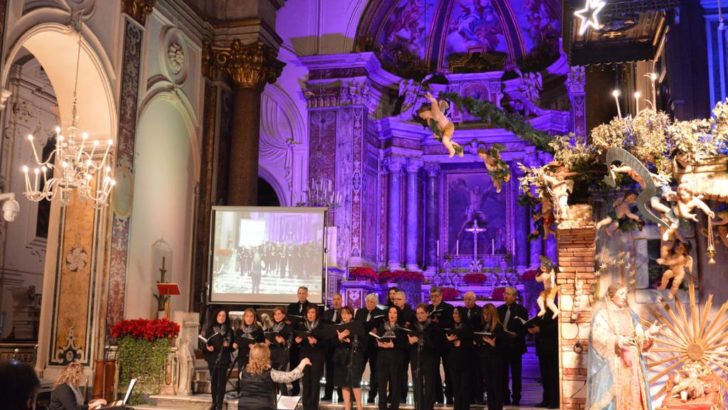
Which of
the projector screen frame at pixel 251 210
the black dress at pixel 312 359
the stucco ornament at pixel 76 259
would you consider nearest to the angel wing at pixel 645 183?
the black dress at pixel 312 359

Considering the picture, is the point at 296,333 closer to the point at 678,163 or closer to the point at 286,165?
the point at 678,163

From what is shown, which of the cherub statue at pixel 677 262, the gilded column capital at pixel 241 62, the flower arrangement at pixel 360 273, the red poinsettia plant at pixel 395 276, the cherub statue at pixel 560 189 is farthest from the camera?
the red poinsettia plant at pixel 395 276

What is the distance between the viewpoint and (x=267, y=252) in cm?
1370

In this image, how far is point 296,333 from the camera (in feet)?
35.1

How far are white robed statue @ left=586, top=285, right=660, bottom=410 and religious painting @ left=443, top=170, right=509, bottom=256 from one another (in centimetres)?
1123

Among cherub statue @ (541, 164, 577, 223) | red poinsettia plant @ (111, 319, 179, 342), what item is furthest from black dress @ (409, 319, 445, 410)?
red poinsettia plant @ (111, 319, 179, 342)

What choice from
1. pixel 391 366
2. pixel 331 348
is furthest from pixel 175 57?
pixel 391 366

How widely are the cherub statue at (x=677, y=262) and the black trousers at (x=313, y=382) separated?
14.7 ft

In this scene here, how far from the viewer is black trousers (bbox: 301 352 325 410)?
34.4 ft

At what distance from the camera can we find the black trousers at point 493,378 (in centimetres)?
1008

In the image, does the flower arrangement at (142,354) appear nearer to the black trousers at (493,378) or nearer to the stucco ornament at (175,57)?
the black trousers at (493,378)

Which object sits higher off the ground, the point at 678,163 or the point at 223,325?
the point at 678,163

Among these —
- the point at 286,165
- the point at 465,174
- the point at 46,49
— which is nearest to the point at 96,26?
the point at 46,49

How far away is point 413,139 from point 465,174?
62.2 inches
